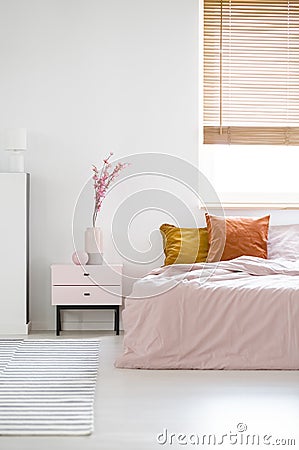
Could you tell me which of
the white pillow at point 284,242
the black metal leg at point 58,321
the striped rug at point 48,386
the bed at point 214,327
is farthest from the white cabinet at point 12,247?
the white pillow at point 284,242

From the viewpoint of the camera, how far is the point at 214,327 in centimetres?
465

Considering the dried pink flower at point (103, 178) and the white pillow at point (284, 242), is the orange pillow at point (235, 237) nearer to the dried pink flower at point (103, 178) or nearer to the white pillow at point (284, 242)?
the white pillow at point (284, 242)

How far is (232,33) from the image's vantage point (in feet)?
21.3

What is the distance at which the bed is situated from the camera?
4.61 metres

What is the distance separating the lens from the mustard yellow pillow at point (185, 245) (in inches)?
236

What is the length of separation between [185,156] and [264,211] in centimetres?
73

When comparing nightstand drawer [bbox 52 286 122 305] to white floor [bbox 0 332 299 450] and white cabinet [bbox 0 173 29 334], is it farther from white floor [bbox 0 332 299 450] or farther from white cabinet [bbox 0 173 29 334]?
white floor [bbox 0 332 299 450]

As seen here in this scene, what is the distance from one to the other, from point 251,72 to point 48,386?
3.30 metres

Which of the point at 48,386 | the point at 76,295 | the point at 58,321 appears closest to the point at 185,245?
the point at 76,295

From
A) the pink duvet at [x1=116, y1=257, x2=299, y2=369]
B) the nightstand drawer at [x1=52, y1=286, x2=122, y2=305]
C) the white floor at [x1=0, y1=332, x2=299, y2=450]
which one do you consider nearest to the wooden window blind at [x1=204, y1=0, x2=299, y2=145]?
the nightstand drawer at [x1=52, y1=286, x2=122, y2=305]

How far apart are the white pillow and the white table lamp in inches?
72.9

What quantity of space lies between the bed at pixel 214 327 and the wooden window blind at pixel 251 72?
201cm

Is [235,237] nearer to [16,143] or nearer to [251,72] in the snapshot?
[251,72]

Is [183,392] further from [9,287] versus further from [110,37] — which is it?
[110,37]
